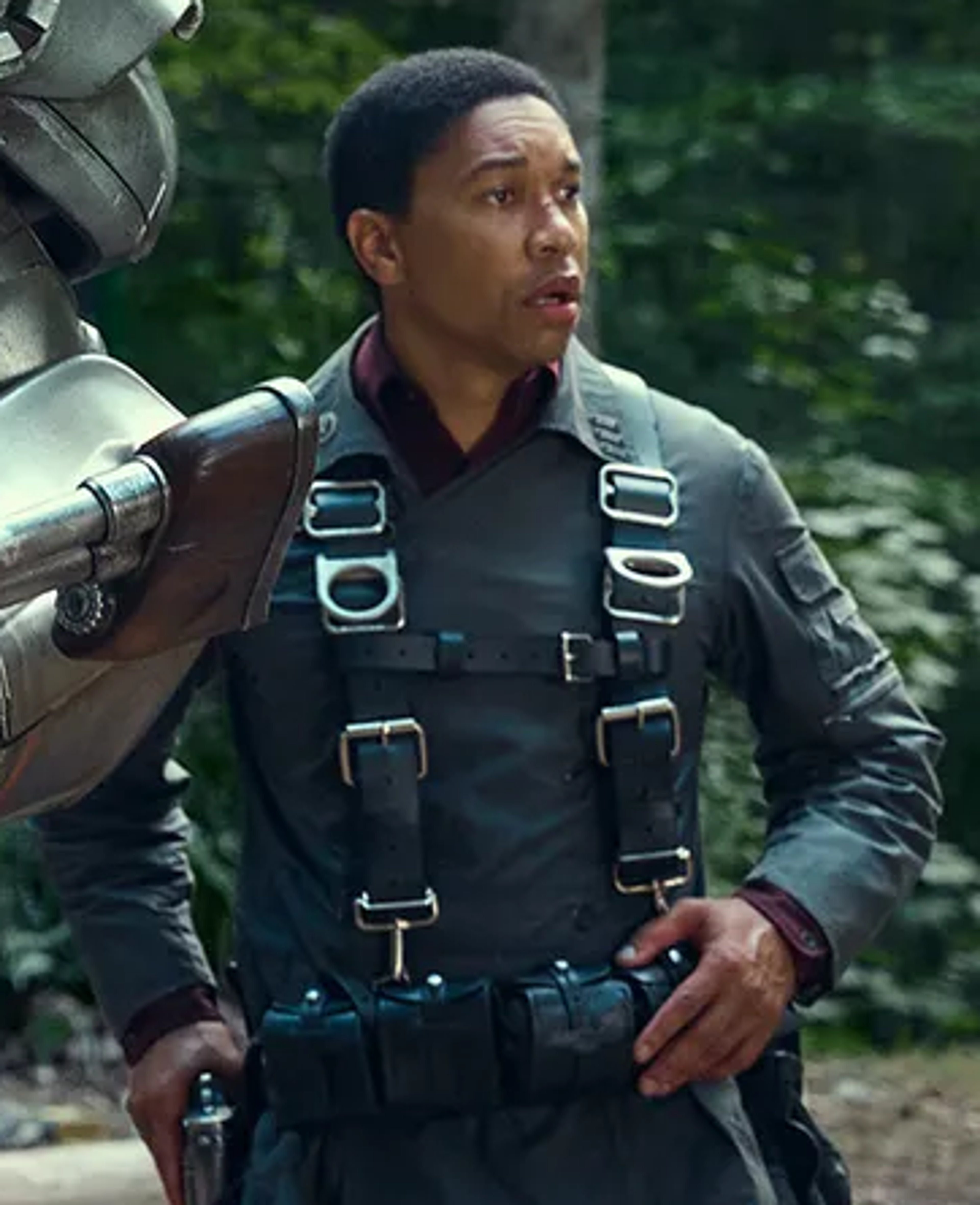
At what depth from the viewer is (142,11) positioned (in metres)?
3.05

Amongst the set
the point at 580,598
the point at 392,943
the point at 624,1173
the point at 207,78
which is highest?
the point at 580,598

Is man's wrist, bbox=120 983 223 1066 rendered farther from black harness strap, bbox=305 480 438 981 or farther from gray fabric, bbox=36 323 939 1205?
black harness strap, bbox=305 480 438 981

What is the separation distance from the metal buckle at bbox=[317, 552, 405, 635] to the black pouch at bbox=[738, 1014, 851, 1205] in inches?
26.3

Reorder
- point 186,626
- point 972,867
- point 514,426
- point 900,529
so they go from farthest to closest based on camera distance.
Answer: point 972,867, point 900,529, point 514,426, point 186,626

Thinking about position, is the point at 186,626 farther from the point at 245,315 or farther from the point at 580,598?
the point at 245,315

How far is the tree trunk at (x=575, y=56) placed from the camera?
23.0ft

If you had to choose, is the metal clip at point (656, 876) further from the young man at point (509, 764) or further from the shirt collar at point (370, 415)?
the shirt collar at point (370, 415)

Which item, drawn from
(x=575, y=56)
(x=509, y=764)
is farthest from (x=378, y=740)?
(x=575, y=56)

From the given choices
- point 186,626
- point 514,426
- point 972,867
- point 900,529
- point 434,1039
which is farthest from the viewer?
point 972,867

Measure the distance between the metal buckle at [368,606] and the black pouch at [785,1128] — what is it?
0.67 m

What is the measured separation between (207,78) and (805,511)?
1737 mm

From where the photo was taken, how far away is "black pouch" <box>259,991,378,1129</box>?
3.54m

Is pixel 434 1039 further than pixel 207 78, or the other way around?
pixel 207 78

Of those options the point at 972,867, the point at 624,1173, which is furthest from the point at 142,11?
the point at 972,867
